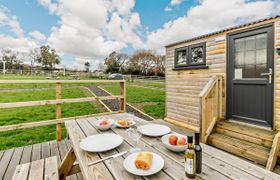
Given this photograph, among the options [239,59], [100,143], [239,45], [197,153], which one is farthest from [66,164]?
[239,45]

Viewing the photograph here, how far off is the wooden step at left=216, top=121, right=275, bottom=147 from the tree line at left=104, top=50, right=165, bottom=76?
2354 centimetres

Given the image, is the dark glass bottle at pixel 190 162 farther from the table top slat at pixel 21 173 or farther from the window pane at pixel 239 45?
the window pane at pixel 239 45

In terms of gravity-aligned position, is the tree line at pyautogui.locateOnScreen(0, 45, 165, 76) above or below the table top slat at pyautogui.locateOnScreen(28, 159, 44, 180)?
above

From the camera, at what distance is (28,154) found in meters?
2.40

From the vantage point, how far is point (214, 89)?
341 centimetres

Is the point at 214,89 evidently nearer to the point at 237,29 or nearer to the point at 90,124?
the point at 237,29

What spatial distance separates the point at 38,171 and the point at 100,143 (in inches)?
24.8

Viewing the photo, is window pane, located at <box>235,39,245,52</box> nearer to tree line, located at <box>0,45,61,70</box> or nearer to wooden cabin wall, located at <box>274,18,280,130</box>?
wooden cabin wall, located at <box>274,18,280,130</box>

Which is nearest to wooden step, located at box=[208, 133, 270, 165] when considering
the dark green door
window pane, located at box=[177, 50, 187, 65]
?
the dark green door

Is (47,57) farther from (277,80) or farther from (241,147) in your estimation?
(277,80)

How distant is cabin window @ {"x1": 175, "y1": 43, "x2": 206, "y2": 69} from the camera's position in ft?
13.1

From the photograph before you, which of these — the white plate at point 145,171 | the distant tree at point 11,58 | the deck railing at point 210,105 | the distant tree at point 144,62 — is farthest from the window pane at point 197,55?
the distant tree at point 11,58

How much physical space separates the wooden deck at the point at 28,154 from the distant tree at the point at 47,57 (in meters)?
36.2

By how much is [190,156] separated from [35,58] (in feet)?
134
